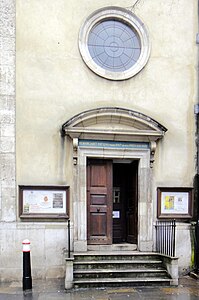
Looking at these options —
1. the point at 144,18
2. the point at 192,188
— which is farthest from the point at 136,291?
the point at 144,18

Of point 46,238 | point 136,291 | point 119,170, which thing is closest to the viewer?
point 136,291

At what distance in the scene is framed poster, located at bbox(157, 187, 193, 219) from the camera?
29.0 feet

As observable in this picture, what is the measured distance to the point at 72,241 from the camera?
8.41 m

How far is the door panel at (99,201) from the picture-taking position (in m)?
8.79

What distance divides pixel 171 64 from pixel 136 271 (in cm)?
516

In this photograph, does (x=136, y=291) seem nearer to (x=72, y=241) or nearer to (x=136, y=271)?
(x=136, y=271)

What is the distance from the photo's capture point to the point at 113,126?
8719 millimetres

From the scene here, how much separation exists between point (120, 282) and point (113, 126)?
3.62 meters

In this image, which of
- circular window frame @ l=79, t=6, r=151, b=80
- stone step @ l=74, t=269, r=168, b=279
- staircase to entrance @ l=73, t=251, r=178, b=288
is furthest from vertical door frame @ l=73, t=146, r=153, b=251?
circular window frame @ l=79, t=6, r=151, b=80

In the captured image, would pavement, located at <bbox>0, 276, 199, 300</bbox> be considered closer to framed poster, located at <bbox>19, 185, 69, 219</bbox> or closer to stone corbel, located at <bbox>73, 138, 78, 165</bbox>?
framed poster, located at <bbox>19, 185, 69, 219</bbox>

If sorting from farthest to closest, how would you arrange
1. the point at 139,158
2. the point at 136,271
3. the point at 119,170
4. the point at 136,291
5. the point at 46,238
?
the point at 119,170, the point at 139,158, the point at 46,238, the point at 136,271, the point at 136,291

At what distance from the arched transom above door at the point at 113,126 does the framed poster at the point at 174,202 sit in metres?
1.41

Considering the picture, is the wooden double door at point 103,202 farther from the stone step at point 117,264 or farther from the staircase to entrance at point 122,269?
the stone step at point 117,264

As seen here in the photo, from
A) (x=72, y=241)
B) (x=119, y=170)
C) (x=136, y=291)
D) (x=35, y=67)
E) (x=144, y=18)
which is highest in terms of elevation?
A: (x=144, y=18)
